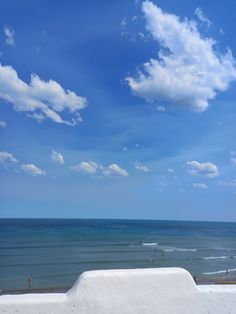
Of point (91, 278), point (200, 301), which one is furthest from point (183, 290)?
point (91, 278)

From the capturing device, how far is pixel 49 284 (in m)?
26.4

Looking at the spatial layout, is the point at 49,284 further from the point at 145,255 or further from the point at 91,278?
the point at 91,278

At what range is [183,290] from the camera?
3.80m

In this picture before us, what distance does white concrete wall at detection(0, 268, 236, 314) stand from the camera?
3488mm

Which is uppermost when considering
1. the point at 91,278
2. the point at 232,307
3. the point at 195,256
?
the point at 91,278

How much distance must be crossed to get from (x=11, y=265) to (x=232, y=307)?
3348cm

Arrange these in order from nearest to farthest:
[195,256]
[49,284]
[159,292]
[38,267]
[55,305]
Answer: [55,305] < [159,292] < [49,284] < [38,267] < [195,256]

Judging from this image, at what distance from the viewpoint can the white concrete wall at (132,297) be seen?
349cm

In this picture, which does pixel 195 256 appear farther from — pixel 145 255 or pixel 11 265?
pixel 11 265

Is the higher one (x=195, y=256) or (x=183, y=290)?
(x=183, y=290)

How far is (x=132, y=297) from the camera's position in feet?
12.0

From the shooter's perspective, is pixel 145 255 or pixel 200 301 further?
pixel 145 255

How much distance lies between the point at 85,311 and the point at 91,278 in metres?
0.30

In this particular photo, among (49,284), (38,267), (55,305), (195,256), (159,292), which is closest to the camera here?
(55,305)
